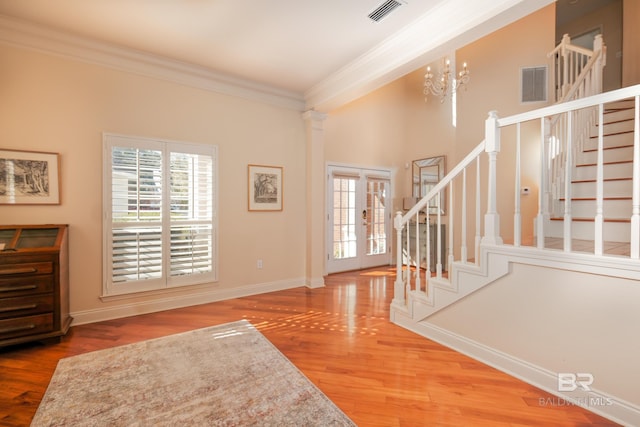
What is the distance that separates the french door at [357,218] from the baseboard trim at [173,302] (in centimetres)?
130

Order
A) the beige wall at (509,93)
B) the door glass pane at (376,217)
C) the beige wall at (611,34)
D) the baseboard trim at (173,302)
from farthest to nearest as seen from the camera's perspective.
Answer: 1. the door glass pane at (376,217)
2. the beige wall at (611,34)
3. the beige wall at (509,93)
4. the baseboard trim at (173,302)

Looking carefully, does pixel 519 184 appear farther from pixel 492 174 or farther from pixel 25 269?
pixel 25 269

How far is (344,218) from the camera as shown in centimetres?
554

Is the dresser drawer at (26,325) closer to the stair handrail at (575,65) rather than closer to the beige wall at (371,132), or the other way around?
the beige wall at (371,132)

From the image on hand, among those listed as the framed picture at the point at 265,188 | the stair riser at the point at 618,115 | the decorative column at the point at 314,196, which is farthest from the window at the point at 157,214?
the stair riser at the point at 618,115

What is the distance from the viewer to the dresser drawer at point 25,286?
2.43 metres

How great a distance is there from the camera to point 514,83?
459 cm

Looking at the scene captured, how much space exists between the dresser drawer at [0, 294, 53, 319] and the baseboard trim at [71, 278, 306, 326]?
52 centimetres

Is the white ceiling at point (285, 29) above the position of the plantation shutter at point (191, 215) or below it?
above

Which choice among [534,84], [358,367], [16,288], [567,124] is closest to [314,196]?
[358,367]

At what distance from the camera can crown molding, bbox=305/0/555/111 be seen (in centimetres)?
214

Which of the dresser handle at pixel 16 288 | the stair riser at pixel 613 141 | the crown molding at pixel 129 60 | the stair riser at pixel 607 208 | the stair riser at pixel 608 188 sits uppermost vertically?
the crown molding at pixel 129 60

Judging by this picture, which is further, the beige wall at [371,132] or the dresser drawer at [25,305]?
the beige wall at [371,132]

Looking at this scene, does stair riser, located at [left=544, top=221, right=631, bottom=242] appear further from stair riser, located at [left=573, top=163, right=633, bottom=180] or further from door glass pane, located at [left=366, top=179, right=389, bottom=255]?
door glass pane, located at [left=366, top=179, right=389, bottom=255]
